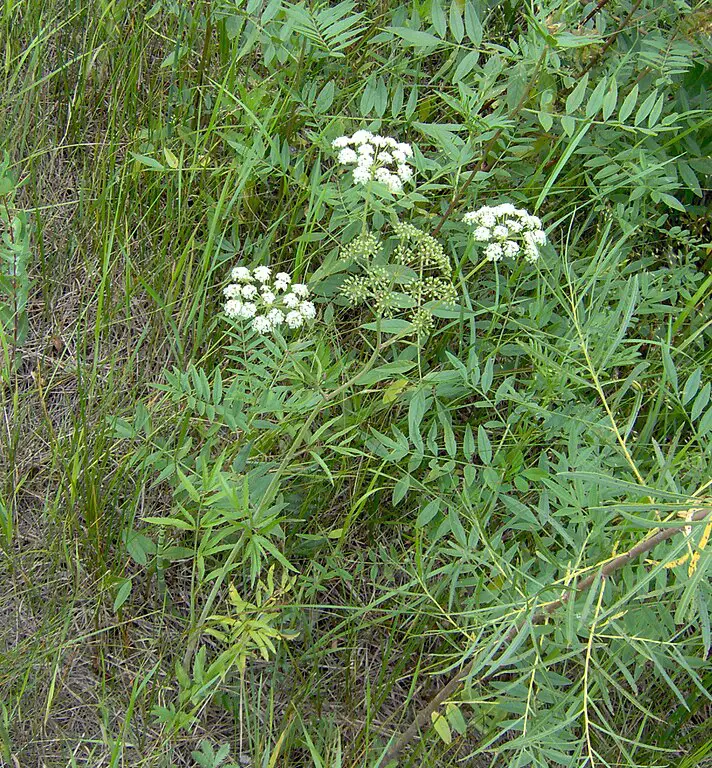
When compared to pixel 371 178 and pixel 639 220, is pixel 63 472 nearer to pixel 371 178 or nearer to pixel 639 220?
pixel 371 178

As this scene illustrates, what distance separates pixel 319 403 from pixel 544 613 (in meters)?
0.64

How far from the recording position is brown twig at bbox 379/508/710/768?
1.39 m

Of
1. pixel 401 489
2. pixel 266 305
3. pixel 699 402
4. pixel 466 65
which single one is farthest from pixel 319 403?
pixel 466 65

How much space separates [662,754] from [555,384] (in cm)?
99

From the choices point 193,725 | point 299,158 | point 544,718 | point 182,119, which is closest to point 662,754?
point 544,718

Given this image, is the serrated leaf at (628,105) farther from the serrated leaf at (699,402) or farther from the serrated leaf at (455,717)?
the serrated leaf at (455,717)

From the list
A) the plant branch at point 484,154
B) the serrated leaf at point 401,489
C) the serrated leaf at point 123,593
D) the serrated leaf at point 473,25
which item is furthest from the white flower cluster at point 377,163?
the serrated leaf at point 123,593

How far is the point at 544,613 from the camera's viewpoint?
161 centimetres

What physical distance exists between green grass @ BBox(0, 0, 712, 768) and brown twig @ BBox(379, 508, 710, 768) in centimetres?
4

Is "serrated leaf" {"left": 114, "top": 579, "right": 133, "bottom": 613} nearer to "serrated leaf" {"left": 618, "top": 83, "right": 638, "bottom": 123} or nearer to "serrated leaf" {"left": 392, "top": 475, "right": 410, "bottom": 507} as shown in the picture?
"serrated leaf" {"left": 392, "top": 475, "right": 410, "bottom": 507}

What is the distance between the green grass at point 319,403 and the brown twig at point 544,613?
0.13 feet

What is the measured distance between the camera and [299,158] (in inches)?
91.4

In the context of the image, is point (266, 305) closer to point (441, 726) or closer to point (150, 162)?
point (150, 162)

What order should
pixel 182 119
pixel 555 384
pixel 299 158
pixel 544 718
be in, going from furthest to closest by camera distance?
pixel 182 119 → pixel 299 158 → pixel 555 384 → pixel 544 718
